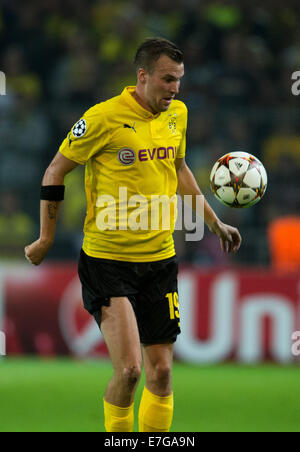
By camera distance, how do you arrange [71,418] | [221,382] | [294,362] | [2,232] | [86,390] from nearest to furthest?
[71,418] → [86,390] → [221,382] → [294,362] → [2,232]

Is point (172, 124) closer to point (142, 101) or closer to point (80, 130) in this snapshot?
point (142, 101)

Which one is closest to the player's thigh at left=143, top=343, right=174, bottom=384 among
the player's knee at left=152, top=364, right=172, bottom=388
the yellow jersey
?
the player's knee at left=152, top=364, right=172, bottom=388

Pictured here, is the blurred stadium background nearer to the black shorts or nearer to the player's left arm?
the black shorts

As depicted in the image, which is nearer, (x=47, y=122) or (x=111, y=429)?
(x=111, y=429)

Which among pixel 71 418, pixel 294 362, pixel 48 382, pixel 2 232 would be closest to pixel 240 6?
pixel 2 232

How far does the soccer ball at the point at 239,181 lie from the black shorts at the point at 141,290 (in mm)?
547

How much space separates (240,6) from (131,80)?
6.84 feet

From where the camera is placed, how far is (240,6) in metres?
12.0

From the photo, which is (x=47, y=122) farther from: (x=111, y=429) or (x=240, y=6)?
(x=111, y=429)

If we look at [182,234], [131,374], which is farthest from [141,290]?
[182,234]

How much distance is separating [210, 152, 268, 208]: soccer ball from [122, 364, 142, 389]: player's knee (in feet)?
3.75

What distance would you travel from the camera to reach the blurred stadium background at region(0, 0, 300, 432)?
723 centimetres

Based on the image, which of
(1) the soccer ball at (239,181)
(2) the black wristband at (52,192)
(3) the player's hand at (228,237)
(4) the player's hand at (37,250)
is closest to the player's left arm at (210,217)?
(3) the player's hand at (228,237)

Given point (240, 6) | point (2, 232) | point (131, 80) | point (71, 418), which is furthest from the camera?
point (240, 6)
